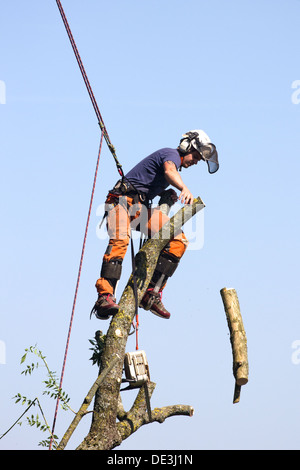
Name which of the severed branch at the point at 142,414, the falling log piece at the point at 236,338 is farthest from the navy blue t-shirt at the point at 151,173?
the severed branch at the point at 142,414

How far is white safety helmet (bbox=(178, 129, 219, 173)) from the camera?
1039 cm

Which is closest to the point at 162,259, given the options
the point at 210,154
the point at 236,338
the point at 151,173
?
the point at 151,173

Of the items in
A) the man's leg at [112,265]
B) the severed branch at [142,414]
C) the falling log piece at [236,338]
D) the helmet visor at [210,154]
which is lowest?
the severed branch at [142,414]

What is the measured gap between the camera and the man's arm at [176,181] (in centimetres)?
959

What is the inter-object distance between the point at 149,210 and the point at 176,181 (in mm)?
795

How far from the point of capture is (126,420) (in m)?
9.66

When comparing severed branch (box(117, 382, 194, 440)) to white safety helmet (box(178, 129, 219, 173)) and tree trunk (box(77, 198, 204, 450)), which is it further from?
white safety helmet (box(178, 129, 219, 173))

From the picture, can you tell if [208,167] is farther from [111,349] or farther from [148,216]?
[111,349]

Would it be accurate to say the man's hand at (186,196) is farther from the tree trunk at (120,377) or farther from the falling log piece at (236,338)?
the falling log piece at (236,338)

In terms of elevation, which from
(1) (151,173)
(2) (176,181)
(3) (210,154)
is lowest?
(2) (176,181)

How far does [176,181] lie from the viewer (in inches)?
381

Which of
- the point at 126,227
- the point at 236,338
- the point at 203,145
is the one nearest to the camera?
the point at 236,338

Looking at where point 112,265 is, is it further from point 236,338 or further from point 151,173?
point 236,338

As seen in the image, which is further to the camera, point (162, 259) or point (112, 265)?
point (162, 259)
